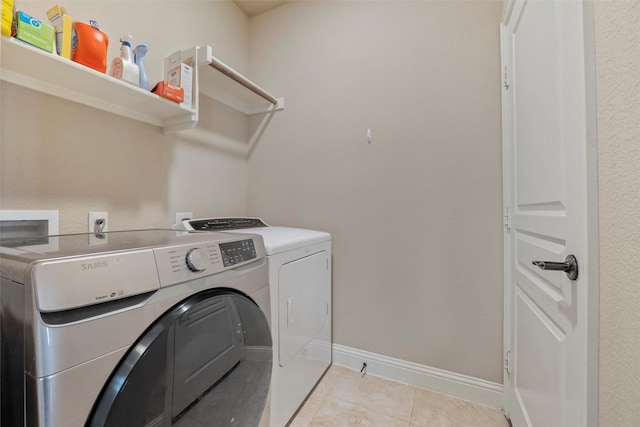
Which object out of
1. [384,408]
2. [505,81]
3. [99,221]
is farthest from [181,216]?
[505,81]

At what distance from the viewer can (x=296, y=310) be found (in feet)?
4.32

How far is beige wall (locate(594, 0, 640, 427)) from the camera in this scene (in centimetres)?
48

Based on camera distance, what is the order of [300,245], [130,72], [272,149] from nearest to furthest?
[130,72] < [300,245] < [272,149]

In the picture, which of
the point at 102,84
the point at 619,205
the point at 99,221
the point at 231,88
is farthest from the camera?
the point at 231,88

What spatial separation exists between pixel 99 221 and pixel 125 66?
2.32 ft

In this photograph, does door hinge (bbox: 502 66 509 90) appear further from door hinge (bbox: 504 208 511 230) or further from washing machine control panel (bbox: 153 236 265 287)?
washing machine control panel (bbox: 153 236 265 287)

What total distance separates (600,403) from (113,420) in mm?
1073

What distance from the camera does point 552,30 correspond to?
81 cm

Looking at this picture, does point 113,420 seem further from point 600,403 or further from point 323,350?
point 323,350

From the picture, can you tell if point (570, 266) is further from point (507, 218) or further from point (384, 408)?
point (384, 408)

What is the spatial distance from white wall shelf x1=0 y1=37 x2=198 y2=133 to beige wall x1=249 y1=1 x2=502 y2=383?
825mm

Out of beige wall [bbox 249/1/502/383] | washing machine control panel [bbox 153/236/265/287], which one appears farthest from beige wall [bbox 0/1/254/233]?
washing machine control panel [bbox 153/236/265/287]

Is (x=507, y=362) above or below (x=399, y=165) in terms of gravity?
below

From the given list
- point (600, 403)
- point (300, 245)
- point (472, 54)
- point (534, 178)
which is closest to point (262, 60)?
point (472, 54)
